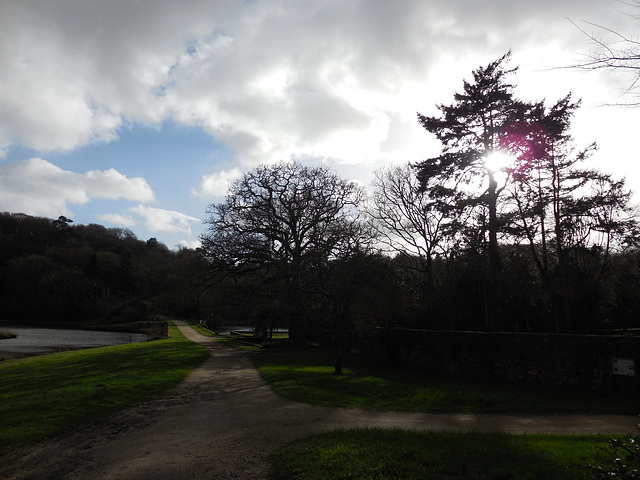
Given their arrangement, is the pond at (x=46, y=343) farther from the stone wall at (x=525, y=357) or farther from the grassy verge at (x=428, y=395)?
the stone wall at (x=525, y=357)

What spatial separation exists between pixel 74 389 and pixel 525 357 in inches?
577

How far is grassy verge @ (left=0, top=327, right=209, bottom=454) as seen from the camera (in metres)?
8.30

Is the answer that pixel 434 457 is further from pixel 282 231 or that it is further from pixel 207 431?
pixel 282 231

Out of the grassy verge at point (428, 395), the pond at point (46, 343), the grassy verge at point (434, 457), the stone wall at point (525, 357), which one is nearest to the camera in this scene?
the grassy verge at point (434, 457)

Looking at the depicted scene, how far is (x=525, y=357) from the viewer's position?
13.7 metres

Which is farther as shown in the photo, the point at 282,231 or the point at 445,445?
the point at 282,231

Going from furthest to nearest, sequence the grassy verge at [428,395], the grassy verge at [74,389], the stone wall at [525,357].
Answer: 1. the stone wall at [525,357]
2. the grassy verge at [428,395]
3. the grassy verge at [74,389]

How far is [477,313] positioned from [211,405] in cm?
2042

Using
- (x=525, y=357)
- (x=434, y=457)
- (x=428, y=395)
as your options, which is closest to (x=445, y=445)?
(x=434, y=457)

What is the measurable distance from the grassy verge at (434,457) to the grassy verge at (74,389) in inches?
210

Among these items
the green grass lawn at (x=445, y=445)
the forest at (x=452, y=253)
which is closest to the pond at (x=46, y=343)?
the forest at (x=452, y=253)

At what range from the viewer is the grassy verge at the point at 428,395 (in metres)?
10.2

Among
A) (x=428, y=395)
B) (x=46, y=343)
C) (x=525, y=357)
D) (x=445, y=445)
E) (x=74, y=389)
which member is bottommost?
(x=46, y=343)

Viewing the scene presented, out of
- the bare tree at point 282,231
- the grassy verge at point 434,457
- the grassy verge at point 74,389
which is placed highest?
the bare tree at point 282,231
